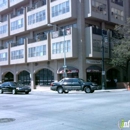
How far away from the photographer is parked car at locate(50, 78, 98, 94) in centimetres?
2772

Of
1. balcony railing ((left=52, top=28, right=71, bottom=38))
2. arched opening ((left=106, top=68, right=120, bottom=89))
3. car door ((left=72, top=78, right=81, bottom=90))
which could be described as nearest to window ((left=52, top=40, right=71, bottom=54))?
balcony railing ((left=52, top=28, right=71, bottom=38))

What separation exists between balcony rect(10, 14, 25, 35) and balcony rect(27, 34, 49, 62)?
15.1ft

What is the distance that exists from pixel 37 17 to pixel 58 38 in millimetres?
8066

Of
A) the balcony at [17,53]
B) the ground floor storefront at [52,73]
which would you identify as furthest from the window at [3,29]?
the ground floor storefront at [52,73]

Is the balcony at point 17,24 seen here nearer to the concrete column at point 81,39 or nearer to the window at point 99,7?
the concrete column at point 81,39

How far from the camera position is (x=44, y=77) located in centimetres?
4291

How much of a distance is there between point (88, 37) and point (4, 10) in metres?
25.9

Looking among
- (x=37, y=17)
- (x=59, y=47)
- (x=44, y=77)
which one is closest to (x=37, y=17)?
(x=37, y=17)

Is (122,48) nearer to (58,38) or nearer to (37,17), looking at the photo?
(58,38)

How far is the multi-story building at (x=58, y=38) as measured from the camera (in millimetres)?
36750

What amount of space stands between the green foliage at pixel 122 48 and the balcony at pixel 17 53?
17394 mm

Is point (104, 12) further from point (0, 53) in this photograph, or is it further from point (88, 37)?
point (0, 53)

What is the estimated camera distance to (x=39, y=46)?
41562mm

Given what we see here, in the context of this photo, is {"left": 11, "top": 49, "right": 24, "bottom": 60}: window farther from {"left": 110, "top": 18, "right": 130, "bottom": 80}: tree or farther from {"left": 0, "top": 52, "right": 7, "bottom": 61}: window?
{"left": 110, "top": 18, "right": 130, "bottom": 80}: tree
